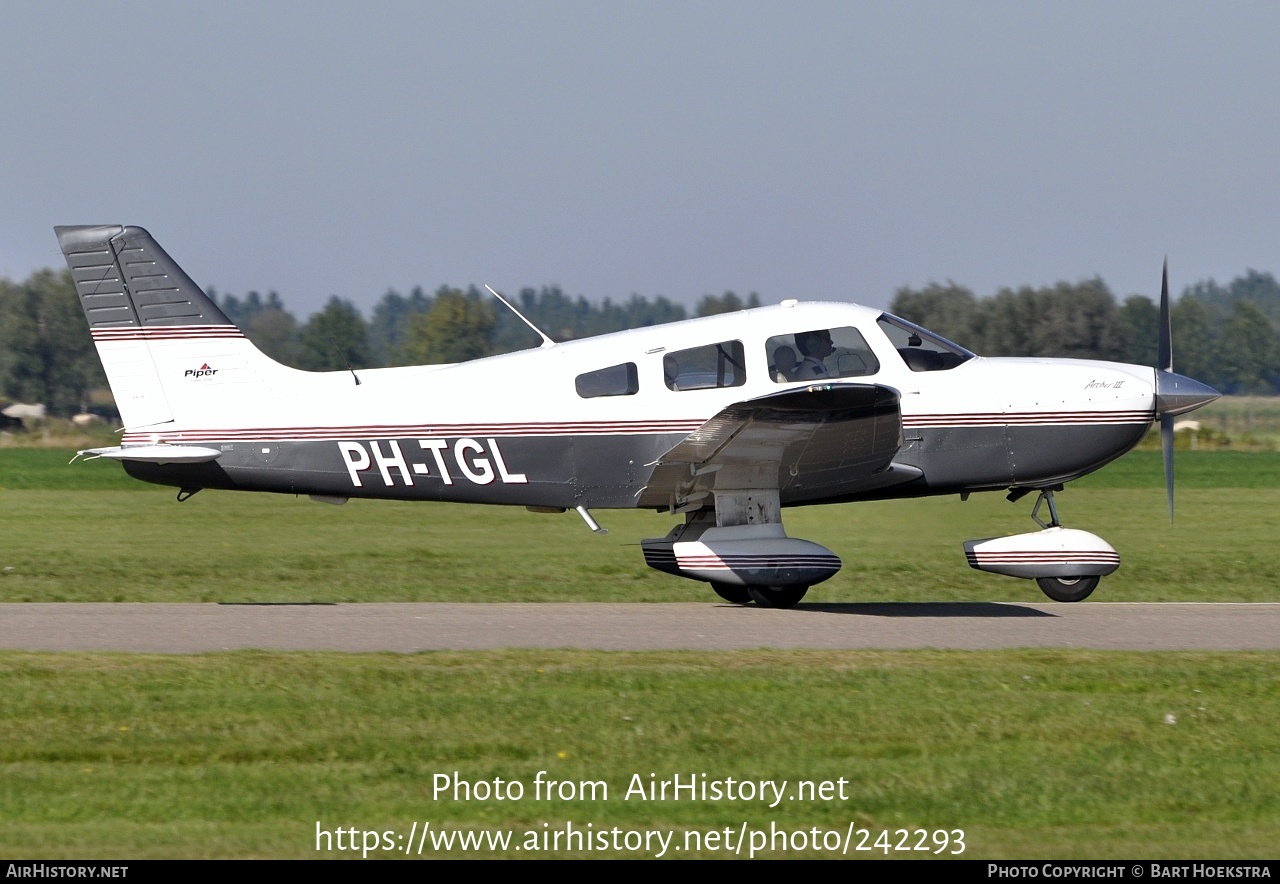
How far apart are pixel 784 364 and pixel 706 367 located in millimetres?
567

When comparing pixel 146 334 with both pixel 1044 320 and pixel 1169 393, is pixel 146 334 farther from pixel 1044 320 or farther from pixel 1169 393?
pixel 1044 320

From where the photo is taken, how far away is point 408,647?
8.91m

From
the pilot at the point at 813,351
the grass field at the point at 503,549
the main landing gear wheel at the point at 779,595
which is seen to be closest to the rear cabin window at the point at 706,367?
the pilot at the point at 813,351

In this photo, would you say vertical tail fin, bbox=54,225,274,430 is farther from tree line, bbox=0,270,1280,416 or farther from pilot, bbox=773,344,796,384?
tree line, bbox=0,270,1280,416

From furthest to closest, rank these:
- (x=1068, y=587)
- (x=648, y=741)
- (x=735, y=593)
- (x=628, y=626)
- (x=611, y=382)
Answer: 1. (x=735, y=593)
2. (x=1068, y=587)
3. (x=611, y=382)
4. (x=628, y=626)
5. (x=648, y=741)

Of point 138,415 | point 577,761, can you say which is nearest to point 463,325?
point 138,415

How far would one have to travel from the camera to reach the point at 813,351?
1027cm

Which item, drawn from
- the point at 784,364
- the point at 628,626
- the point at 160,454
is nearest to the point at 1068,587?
the point at 784,364

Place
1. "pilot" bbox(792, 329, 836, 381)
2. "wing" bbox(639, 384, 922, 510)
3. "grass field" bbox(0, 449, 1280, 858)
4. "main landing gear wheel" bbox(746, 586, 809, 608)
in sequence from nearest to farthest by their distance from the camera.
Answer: "grass field" bbox(0, 449, 1280, 858) → "wing" bbox(639, 384, 922, 510) → "pilot" bbox(792, 329, 836, 381) → "main landing gear wheel" bbox(746, 586, 809, 608)

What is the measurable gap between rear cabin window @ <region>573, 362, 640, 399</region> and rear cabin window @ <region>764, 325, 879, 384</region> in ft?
3.26

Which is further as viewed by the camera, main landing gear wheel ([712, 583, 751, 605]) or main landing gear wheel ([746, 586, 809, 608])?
main landing gear wheel ([712, 583, 751, 605])

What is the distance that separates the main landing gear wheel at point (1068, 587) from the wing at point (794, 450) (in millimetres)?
1404

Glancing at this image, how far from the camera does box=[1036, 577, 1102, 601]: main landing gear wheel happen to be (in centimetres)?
1083

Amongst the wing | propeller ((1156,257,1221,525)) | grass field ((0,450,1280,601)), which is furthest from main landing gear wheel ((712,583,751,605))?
propeller ((1156,257,1221,525))
